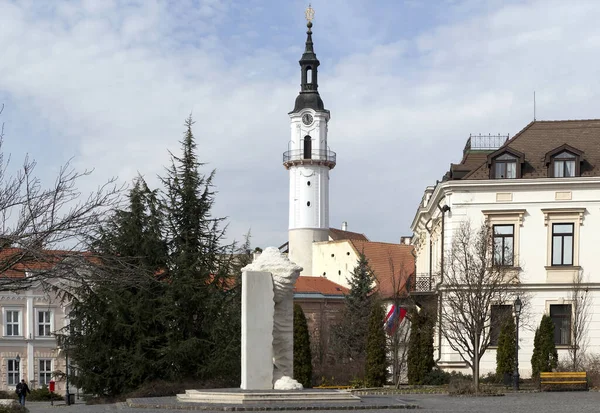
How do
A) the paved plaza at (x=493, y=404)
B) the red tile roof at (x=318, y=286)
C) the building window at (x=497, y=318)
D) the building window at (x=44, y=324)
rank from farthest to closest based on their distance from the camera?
the red tile roof at (x=318, y=286), the building window at (x=44, y=324), the building window at (x=497, y=318), the paved plaza at (x=493, y=404)

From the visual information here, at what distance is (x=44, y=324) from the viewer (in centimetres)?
7000

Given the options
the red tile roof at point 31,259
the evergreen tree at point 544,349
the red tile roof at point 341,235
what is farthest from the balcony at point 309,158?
the red tile roof at point 31,259

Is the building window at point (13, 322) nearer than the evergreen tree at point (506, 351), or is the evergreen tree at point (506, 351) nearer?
the evergreen tree at point (506, 351)

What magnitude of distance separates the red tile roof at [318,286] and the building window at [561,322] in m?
32.1

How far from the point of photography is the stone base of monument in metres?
Result: 20.9

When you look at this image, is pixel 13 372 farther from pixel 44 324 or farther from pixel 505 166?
pixel 505 166

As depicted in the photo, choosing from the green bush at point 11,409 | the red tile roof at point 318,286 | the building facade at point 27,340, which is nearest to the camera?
the green bush at point 11,409

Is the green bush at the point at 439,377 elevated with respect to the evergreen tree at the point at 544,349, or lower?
lower

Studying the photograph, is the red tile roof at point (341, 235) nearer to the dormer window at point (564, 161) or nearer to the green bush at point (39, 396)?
the green bush at point (39, 396)

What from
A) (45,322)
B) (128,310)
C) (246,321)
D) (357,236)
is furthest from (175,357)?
(357,236)

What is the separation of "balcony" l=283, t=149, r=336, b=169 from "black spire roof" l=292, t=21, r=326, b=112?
359cm

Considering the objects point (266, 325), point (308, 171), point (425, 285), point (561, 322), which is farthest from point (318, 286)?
point (266, 325)

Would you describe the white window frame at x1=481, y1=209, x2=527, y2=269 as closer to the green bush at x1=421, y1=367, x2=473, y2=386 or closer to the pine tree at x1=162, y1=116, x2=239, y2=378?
the green bush at x1=421, y1=367, x2=473, y2=386

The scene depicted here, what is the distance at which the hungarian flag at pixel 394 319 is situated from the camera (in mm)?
44906
